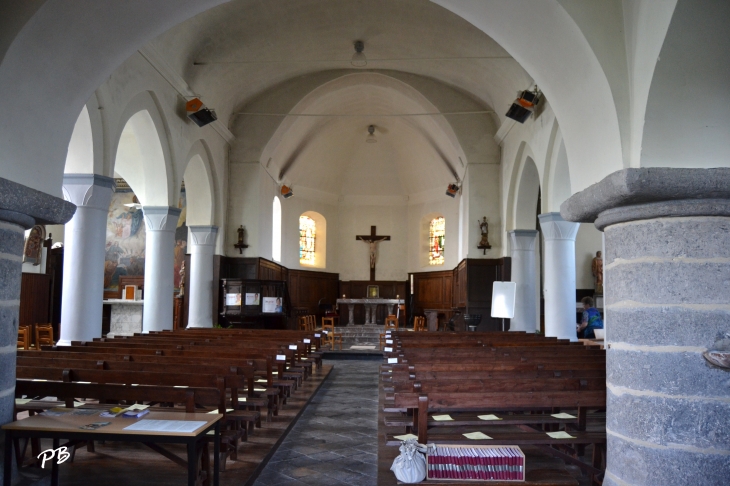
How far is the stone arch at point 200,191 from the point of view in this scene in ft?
50.0

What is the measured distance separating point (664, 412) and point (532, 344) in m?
4.97

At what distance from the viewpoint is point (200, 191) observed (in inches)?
617

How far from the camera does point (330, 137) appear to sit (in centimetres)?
2122

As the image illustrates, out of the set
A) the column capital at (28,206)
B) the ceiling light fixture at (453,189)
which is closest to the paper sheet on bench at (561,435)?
the column capital at (28,206)

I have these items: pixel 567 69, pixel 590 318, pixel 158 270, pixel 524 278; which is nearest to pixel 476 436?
pixel 567 69

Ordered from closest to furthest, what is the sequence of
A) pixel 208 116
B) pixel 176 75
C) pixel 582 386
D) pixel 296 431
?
pixel 582 386
pixel 296 431
pixel 176 75
pixel 208 116

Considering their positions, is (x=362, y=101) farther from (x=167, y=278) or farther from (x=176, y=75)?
(x=167, y=278)

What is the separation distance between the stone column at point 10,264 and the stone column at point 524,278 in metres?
12.3

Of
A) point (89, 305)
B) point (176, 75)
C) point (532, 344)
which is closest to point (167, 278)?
point (89, 305)

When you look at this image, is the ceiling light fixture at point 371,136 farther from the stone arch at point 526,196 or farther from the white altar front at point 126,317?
the white altar front at point 126,317

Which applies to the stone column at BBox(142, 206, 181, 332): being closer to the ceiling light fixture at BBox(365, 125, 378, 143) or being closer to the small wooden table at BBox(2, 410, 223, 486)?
the small wooden table at BBox(2, 410, 223, 486)

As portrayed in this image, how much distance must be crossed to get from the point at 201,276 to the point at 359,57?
6.86 metres

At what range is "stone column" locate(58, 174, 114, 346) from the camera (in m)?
9.34

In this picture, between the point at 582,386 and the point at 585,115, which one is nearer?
the point at 585,115
